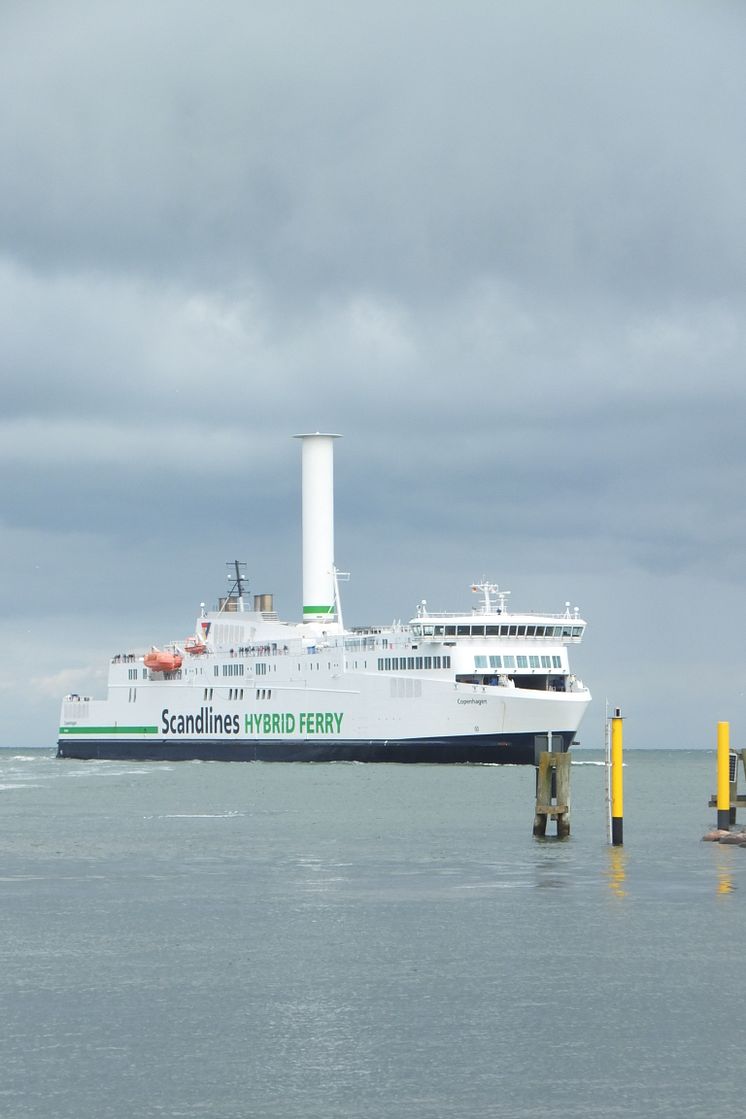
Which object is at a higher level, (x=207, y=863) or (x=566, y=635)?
(x=566, y=635)

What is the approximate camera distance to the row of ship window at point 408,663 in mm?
80125

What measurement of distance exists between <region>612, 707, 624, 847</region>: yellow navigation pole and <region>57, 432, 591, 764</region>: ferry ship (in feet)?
135

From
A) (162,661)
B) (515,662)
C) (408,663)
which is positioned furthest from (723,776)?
(162,661)

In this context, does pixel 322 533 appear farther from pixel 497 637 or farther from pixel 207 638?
pixel 497 637

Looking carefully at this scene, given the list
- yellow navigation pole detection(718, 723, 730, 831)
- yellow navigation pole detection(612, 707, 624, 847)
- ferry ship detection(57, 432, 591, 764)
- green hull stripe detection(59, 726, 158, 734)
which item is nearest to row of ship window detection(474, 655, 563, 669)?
ferry ship detection(57, 432, 591, 764)

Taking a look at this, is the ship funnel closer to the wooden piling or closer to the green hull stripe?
the green hull stripe

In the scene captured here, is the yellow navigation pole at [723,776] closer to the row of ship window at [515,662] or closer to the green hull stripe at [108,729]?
the row of ship window at [515,662]

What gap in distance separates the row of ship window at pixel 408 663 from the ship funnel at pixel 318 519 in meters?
17.2

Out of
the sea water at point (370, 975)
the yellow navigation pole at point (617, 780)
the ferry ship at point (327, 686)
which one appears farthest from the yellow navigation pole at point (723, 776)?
the ferry ship at point (327, 686)

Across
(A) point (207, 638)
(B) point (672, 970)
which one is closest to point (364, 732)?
(A) point (207, 638)

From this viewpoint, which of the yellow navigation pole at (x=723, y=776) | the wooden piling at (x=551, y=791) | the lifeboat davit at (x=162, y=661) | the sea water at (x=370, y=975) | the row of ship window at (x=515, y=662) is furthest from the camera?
the lifeboat davit at (x=162, y=661)

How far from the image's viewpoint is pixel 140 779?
77.6 m

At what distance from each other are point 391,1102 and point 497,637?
219 ft

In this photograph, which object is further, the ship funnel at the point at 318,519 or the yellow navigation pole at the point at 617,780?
the ship funnel at the point at 318,519
